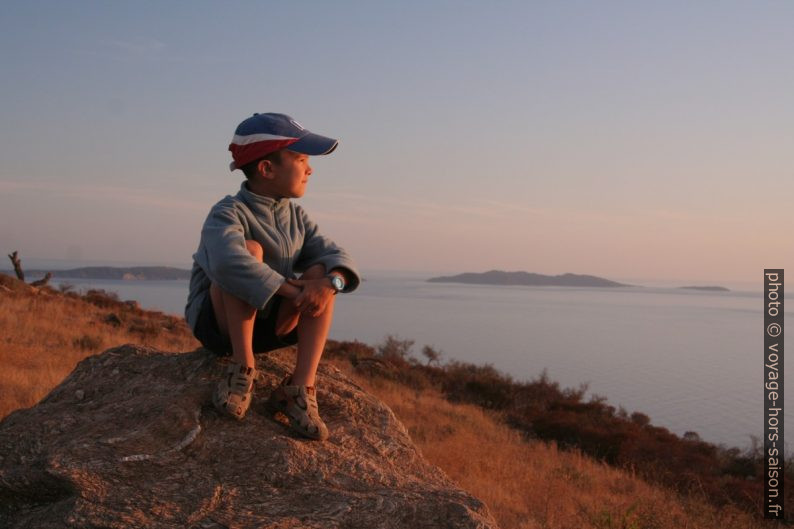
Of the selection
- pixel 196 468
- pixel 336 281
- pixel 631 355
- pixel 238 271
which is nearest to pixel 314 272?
pixel 336 281

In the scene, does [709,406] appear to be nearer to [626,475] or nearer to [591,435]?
[591,435]

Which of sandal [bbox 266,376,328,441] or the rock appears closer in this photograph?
the rock

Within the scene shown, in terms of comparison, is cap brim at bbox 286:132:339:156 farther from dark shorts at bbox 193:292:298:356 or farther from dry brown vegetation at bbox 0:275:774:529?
dry brown vegetation at bbox 0:275:774:529

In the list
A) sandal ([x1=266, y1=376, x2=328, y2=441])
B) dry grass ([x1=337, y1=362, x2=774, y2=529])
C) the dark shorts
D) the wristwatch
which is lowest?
dry grass ([x1=337, y1=362, x2=774, y2=529])

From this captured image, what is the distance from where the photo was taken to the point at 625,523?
5.05m

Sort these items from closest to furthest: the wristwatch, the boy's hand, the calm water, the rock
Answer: the rock, the boy's hand, the wristwatch, the calm water

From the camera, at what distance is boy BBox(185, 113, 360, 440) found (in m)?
3.03

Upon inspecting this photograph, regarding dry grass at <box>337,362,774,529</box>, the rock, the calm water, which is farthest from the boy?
the calm water

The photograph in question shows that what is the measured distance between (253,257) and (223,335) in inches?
19.3

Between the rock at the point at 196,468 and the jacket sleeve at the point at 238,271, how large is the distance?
567 mm

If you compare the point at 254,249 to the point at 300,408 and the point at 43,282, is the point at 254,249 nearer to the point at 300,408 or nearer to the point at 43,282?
the point at 300,408

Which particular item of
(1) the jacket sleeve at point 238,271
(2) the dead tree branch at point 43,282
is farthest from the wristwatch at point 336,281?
(2) the dead tree branch at point 43,282

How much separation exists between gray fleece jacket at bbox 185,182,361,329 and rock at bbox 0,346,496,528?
520 millimetres

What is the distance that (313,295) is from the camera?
311cm
